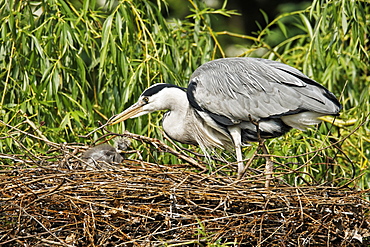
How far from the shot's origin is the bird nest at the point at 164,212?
327 centimetres

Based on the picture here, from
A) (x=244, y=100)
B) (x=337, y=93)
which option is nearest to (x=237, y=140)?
(x=244, y=100)

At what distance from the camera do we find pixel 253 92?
4.12 meters

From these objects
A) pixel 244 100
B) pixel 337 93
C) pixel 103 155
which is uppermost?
pixel 244 100

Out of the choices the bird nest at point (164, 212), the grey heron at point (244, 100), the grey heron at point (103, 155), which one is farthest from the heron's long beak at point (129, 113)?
the bird nest at point (164, 212)

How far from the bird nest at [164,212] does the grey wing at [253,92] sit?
0.66m

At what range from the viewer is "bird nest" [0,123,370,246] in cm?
327

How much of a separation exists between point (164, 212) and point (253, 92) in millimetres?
1209

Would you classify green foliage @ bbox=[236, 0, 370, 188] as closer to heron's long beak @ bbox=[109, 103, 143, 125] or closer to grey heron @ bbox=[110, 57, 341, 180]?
grey heron @ bbox=[110, 57, 341, 180]

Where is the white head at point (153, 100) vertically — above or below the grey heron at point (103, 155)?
above

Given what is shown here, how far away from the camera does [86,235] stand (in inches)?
129

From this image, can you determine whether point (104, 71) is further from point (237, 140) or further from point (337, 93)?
point (337, 93)

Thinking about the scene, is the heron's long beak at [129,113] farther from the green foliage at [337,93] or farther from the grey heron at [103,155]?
the green foliage at [337,93]

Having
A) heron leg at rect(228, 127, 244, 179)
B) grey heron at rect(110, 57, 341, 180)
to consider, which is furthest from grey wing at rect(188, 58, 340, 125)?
heron leg at rect(228, 127, 244, 179)

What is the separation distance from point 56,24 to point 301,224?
7.45ft
